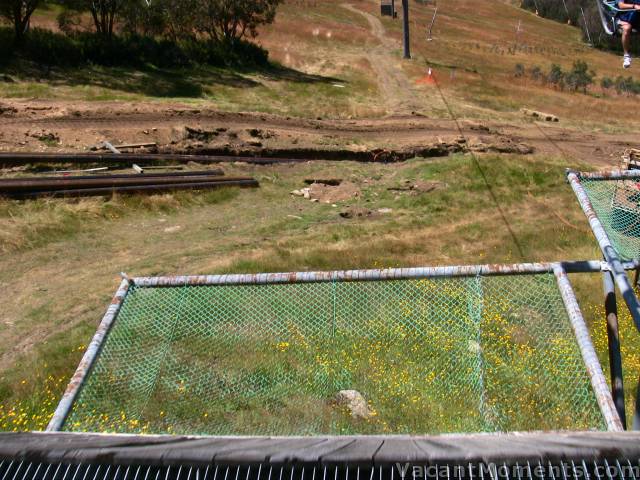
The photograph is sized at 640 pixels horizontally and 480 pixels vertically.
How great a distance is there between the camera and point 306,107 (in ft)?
104

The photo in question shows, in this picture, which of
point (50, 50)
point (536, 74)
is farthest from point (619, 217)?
point (536, 74)

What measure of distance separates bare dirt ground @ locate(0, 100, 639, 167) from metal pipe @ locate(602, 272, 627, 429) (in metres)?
19.4

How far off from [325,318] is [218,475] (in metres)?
4.24

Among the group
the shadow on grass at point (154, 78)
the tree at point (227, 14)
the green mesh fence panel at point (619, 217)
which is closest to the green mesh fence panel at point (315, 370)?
the green mesh fence panel at point (619, 217)

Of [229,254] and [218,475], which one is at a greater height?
[218,475]

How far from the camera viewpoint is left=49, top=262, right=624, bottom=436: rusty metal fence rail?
6.67 m

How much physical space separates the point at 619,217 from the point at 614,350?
6.86 m

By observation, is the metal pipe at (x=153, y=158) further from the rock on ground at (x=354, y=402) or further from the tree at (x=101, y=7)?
the rock on ground at (x=354, y=402)

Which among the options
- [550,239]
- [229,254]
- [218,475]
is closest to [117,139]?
[229,254]

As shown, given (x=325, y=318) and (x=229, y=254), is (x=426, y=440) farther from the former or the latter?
(x=229, y=254)

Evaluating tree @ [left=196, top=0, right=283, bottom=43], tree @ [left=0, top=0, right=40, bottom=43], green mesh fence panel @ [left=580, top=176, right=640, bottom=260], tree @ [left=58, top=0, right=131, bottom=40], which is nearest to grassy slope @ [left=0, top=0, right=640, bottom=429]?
green mesh fence panel @ [left=580, top=176, right=640, bottom=260]

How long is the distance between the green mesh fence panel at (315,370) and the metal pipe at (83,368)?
0.52m

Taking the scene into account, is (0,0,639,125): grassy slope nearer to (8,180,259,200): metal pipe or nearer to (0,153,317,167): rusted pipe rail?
(0,153,317,167): rusted pipe rail

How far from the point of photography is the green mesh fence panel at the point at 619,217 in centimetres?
820
